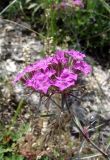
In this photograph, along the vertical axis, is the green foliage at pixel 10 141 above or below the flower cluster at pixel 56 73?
below

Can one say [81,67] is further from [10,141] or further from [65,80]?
[10,141]

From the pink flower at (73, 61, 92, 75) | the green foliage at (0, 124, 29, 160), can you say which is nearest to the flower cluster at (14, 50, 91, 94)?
the pink flower at (73, 61, 92, 75)

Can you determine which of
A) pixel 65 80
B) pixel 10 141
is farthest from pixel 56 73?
pixel 10 141

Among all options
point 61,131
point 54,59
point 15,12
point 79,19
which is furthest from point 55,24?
point 54,59

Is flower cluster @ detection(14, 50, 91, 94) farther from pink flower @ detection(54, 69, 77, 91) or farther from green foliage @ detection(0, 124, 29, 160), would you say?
green foliage @ detection(0, 124, 29, 160)

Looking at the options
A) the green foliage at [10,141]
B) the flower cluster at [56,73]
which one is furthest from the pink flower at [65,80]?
the green foliage at [10,141]

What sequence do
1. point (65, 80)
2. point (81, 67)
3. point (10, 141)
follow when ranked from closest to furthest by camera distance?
point (65, 80)
point (81, 67)
point (10, 141)

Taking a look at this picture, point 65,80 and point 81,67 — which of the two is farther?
point 81,67

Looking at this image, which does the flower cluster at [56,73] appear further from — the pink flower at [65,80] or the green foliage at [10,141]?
the green foliage at [10,141]

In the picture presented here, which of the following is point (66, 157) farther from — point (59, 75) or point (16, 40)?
point (16, 40)
